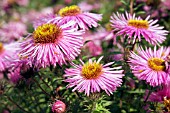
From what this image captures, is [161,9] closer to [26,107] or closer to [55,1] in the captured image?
[26,107]

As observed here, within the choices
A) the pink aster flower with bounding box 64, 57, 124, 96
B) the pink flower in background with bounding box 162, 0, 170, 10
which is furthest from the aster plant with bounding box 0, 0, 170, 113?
the pink flower in background with bounding box 162, 0, 170, 10

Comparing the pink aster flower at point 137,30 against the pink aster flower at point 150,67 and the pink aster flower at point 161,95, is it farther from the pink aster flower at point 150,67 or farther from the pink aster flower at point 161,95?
the pink aster flower at point 161,95

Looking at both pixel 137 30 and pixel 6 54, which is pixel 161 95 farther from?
pixel 6 54

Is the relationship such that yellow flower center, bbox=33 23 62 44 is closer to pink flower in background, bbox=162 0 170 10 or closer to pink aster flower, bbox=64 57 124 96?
pink aster flower, bbox=64 57 124 96

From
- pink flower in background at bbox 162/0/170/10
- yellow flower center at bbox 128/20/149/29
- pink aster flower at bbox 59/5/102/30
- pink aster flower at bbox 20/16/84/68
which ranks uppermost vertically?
pink flower in background at bbox 162/0/170/10

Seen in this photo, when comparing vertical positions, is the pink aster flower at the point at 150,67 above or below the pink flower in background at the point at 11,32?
below

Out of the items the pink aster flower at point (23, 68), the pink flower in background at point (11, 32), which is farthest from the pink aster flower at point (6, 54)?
the pink flower in background at point (11, 32)
